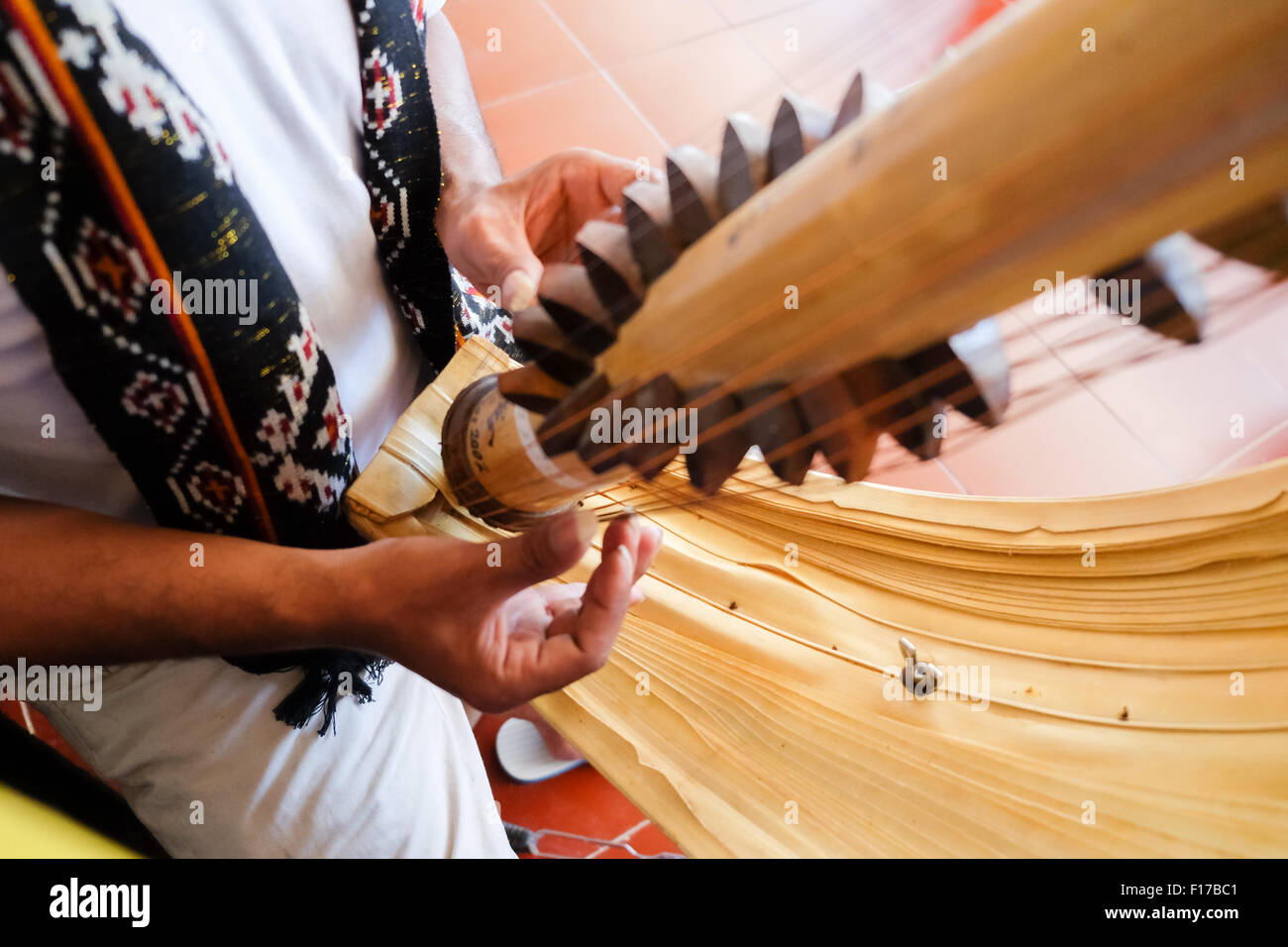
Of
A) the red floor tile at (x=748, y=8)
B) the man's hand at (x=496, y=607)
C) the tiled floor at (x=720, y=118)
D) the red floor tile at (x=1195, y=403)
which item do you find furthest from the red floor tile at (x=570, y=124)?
the man's hand at (x=496, y=607)

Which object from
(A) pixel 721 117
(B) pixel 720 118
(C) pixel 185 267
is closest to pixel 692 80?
(A) pixel 721 117

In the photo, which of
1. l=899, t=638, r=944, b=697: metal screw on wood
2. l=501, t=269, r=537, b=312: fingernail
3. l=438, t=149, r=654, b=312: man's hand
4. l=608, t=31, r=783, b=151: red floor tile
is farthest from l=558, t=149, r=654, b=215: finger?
l=608, t=31, r=783, b=151: red floor tile

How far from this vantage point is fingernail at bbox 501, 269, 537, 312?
0.51 m

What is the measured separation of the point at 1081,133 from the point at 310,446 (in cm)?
44

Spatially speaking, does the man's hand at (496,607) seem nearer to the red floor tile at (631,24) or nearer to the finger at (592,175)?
the finger at (592,175)

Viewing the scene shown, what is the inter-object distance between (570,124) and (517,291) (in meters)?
1.12

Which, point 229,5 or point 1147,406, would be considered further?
point 1147,406

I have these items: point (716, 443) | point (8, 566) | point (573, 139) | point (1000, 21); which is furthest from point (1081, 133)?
point (573, 139)

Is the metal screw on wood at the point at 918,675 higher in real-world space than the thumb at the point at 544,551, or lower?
lower

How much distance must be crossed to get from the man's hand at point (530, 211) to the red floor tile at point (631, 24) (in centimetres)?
112

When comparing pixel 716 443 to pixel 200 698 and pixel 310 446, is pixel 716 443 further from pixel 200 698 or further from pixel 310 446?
pixel 200 698

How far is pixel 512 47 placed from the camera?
1560mm

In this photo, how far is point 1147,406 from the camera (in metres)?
1.29

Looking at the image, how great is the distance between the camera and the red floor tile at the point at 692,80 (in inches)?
59.7
